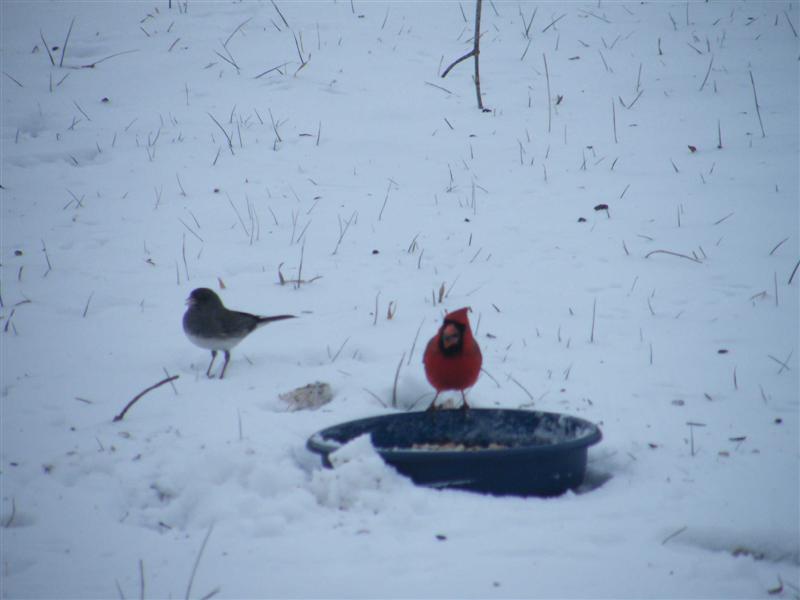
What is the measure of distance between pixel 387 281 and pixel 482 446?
2.66m

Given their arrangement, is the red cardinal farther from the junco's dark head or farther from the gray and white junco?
the junco's dark head

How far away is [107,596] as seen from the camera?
308 centimetres

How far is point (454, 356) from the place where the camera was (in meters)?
4.15

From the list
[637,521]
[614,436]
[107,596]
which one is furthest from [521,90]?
[107,596]

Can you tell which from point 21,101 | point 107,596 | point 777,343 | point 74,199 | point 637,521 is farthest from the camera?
point 21,101

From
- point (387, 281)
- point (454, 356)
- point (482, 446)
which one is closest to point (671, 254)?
point (387, 281)

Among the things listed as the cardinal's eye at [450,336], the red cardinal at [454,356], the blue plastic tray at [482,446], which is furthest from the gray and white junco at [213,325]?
the cardinal's eye at [450,336]

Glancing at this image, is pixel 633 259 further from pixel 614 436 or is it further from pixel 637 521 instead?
pixel 637 521

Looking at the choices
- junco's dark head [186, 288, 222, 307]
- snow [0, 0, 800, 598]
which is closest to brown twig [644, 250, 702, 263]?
snow [0, 0, 800, 598]

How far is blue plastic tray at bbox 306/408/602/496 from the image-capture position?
11.8 feet

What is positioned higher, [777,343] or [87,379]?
[777,343]

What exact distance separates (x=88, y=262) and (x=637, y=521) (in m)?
5.07

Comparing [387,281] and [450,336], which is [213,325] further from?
[387,281]

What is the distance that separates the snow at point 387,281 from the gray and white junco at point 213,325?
240 mm
